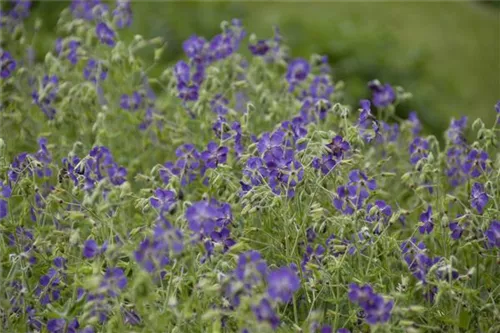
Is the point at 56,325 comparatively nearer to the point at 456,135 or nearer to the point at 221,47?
the point at 221,47

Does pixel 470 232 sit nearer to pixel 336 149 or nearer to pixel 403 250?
pixel 403 250

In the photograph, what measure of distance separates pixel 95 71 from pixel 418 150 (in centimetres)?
158

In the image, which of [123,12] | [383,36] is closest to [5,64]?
[123,12]

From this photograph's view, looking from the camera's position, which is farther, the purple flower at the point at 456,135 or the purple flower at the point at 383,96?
the purple flower at the point at 383,96

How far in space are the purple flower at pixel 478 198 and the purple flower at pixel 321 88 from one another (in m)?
1.13

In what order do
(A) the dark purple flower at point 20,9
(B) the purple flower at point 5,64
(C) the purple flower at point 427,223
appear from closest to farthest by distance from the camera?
(C) the purple flower at point 427,223, (B) the purple flower at point 5,64, (A) the dark purple flower at point 20,9

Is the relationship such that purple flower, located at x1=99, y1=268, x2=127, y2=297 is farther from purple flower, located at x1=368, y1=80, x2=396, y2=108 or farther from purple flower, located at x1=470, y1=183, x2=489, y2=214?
purple flower, located at x1=368, y1=80, x2=396, y2=108

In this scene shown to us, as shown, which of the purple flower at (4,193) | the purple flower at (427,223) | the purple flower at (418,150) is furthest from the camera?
the purple flower at (418,150)

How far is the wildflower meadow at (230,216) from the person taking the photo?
2041 millimetres

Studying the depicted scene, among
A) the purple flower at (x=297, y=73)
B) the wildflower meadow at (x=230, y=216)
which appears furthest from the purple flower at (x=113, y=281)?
the purple flower at (x=297, y=73)

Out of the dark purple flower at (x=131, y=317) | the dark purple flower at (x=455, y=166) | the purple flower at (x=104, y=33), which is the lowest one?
the dark purple flower at (x=131, y=317)

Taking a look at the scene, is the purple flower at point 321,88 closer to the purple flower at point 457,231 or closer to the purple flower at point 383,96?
the purple flower at point 383,96

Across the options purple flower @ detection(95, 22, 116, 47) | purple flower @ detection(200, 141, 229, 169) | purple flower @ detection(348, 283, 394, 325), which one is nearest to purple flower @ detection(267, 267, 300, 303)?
purple flower @ detection(348, 283, 394, 325)

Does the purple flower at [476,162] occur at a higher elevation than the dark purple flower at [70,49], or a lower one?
lower
